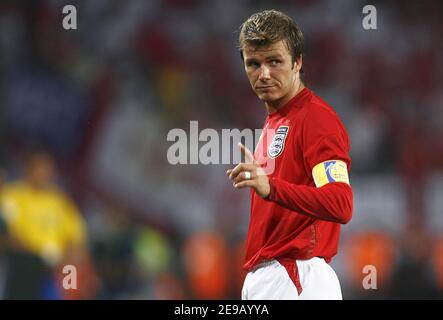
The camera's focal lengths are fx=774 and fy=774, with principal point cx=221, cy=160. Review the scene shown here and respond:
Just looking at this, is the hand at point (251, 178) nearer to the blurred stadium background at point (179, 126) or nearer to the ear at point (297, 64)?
the ear at point (297, 64)

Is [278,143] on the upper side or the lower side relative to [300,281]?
upper

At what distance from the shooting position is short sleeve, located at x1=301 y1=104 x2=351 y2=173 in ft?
7.95

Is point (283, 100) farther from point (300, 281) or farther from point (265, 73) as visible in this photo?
point (300, 281)

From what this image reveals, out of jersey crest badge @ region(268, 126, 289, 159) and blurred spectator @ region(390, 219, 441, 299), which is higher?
jersey crest badge @ region(268, 126, 289, 159)

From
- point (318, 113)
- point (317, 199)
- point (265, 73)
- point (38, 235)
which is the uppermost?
point (265, 73)

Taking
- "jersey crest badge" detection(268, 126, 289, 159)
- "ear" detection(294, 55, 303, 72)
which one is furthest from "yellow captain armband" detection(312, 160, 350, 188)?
"ear" detection(294, 55, 303, 72)

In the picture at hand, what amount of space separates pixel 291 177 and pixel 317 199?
9.0 inches

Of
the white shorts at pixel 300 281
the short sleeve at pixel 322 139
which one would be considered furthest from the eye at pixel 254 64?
the white shorts at pixel 300 281

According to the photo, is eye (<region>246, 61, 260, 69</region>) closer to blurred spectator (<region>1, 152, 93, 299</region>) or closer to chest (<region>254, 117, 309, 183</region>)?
chest (<region>254, 117, 309, 183</region>)

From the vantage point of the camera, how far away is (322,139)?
2438 millimetres

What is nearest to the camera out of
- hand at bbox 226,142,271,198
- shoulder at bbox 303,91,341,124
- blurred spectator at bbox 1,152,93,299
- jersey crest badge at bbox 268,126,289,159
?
hand at bbox 226,142,271,198

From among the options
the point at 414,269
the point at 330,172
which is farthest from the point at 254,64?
the point at 414,269
